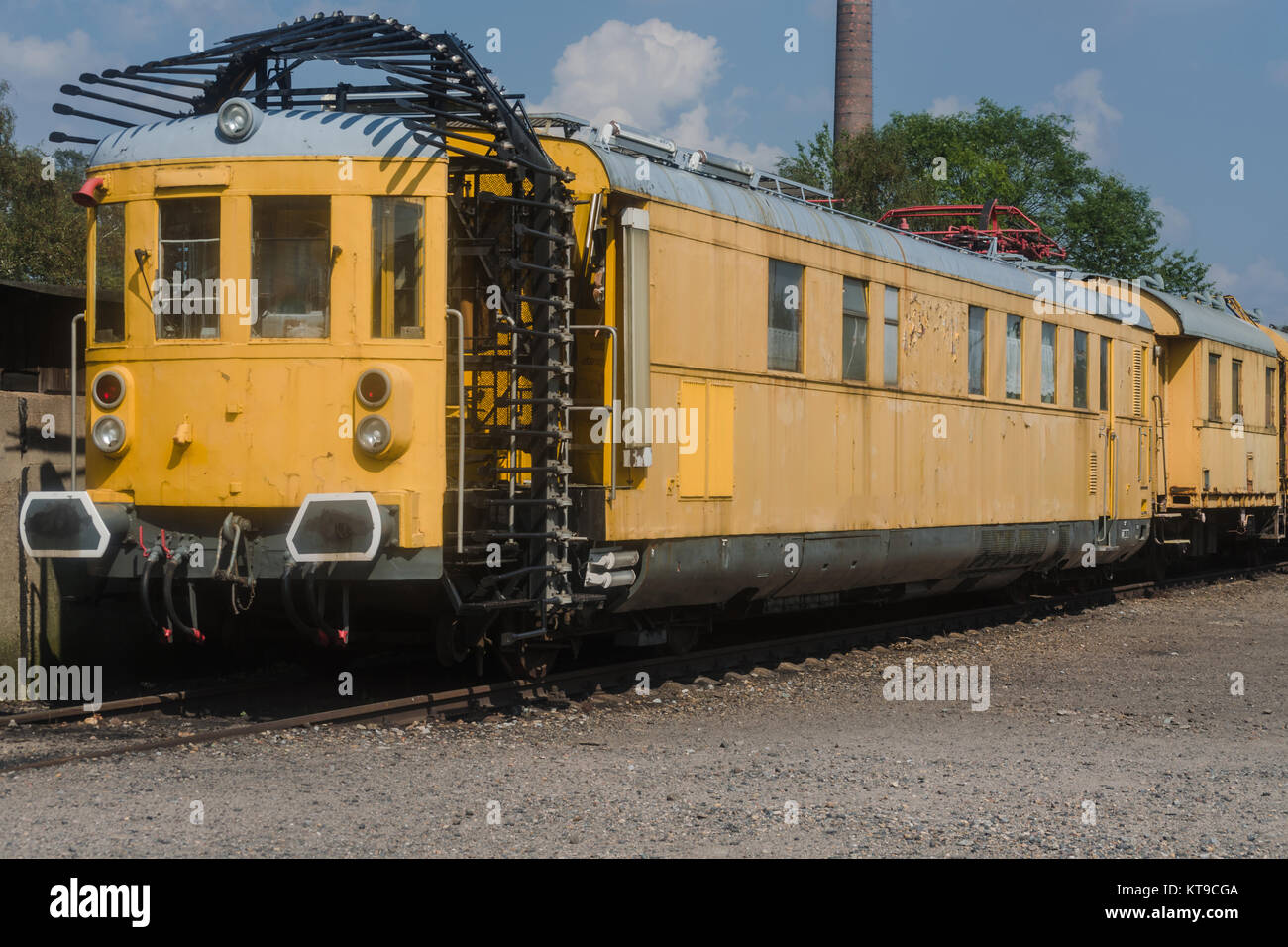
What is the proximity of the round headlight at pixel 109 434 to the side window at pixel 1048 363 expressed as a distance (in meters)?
10.1

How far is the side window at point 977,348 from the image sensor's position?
46.5ft

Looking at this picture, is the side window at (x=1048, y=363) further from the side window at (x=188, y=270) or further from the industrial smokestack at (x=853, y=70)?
the industrial smokestack at (x=853, y=70)

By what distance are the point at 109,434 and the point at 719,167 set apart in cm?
509

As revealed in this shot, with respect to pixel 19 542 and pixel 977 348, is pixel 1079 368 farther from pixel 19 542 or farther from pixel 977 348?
pixel 19 542

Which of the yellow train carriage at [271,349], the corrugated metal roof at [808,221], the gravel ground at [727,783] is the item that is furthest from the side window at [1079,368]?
the yellow train carriage at [271,349]

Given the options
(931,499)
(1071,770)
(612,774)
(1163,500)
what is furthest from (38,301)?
(1163,500)

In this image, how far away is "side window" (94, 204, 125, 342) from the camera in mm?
9172

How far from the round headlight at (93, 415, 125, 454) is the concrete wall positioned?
140cm

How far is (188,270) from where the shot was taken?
8.97m

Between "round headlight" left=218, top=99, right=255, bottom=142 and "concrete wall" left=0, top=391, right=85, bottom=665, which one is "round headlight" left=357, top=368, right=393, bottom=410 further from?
"concrete wall" left=0, top=391, right=85, bottom=665

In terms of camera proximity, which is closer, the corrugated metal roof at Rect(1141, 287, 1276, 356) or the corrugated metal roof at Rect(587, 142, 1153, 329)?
the corrugated metal roof at Rect(587, 142, 1153, 329)

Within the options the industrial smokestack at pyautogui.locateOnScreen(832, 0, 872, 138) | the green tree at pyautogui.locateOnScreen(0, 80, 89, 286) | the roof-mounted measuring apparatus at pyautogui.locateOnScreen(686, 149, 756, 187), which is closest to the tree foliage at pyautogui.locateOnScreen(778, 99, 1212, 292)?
the industrial smokestack at pyautogui.locateOnScreen(832, 0, 872, 138)

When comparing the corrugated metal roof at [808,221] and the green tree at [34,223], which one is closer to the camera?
the corrugated metal roof at [808,221]

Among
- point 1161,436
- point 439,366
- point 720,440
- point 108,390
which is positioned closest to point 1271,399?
point 1161,436
